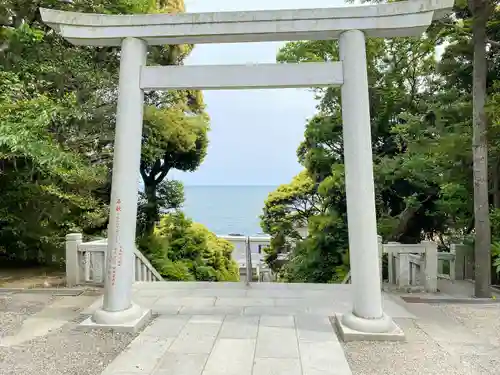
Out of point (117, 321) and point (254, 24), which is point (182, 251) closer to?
point (117, 321)

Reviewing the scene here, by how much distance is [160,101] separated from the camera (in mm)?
9930

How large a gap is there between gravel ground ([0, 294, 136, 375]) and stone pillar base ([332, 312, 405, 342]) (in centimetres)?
219

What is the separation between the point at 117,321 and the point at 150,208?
23.1 feet

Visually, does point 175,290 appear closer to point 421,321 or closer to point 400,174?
point 421,321

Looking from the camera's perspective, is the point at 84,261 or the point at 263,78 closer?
the point at 263,78

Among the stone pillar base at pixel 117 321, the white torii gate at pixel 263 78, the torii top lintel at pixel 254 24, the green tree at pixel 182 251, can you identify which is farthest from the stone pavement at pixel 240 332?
the green tree at pixel 182 251

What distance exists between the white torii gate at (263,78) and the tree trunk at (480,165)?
6.93 ft

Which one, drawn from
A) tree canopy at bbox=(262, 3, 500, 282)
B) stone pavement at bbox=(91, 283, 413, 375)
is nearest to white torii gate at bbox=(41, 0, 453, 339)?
stone pavement at bbox=(91, 283, 413, 375)

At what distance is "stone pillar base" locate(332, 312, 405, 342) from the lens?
12.7ft

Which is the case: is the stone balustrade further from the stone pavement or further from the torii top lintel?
the torii top lintel

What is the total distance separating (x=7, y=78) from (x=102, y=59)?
2.83m

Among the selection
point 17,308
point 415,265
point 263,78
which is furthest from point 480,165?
point 17,308

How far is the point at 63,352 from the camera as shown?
3662mm

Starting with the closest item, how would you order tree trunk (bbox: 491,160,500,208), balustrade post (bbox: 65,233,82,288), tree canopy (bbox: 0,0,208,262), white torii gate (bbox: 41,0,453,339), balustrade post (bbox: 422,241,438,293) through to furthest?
white torii gate (bbox: 41,0,453,339), balustrade post (bbox: 422,241,438,293), balustrade post (bbox: 65,233,82,288), tree canopy (bbox: 0,0,208,262), tree trunk (bbox: 491,160,500,208)
